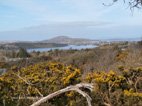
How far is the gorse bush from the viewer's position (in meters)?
7.26

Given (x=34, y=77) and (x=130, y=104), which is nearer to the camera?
(x=130, y=104)

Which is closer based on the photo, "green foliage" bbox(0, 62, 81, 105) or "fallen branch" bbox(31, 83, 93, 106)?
"fallen branch" bbox(31, 83, 93, 106)

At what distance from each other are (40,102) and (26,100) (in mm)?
810

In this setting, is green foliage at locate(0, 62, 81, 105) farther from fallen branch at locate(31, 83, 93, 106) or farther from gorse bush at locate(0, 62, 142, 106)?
fallen branch at locate(31, 83, 93, 106)

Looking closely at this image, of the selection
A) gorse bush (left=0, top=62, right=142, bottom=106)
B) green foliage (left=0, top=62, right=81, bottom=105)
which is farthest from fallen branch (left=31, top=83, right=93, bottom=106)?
green foliage (left=0, top=62, right=81, bottom=105)

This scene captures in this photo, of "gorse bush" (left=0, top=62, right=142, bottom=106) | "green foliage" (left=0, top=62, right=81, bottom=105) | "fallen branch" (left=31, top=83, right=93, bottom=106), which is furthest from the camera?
"green foliage" (left=0, top=62, right=81, bottom=105)

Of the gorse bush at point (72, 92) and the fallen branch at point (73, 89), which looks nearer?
the fallen branch at point (73, 89)

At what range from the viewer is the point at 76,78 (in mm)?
8438

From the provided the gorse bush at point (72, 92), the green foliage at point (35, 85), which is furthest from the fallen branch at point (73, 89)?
the green foliage at point (35, 85)

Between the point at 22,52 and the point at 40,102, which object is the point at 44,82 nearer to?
the point at 40,102

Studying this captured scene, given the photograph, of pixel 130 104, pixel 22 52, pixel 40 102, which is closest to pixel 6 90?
pixel 40 102

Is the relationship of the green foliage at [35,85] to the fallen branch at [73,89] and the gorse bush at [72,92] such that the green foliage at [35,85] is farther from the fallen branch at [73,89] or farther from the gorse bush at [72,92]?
the fallen branch at [73,89]

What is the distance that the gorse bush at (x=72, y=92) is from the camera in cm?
726

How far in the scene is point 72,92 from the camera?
25.1 ft
